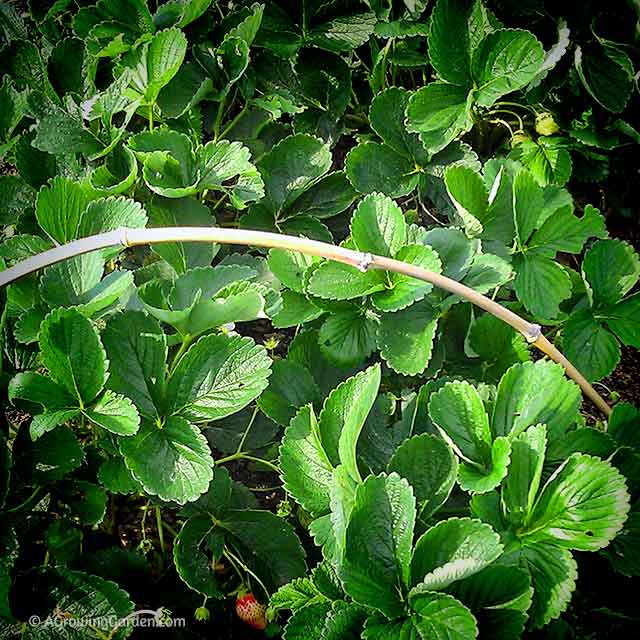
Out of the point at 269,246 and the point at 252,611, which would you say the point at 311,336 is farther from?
the point at 252,611

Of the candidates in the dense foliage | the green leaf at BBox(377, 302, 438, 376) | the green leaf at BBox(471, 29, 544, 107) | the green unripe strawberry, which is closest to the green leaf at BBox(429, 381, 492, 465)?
the dense foliage

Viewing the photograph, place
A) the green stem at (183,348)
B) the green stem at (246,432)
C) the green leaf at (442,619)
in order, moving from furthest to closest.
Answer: the green stem at (246,432) < the green stem at (183,348) < the green leaf at (442,619)

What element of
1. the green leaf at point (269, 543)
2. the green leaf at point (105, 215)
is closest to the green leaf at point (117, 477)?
the green leaf at point (269, 543)

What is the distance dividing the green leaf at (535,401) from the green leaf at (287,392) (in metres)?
0.21

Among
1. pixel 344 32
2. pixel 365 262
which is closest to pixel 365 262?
pixel 365 262

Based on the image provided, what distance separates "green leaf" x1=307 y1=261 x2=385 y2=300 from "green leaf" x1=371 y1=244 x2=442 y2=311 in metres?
0.01

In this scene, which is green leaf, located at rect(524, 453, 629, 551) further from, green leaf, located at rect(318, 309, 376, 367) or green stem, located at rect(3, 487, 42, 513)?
green stem, located at rect(3, 487, 42, 513)

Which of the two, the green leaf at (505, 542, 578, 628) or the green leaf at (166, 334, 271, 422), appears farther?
the green leaf at (166, 334, 271, 422)

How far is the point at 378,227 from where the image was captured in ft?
2.68

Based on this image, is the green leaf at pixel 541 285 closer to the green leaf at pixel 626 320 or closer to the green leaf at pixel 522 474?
the green leaf at pixel 626 320

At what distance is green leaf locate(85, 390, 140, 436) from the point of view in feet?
2.21

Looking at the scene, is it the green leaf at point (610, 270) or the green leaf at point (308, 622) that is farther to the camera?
the green leaf at point (610, 270)

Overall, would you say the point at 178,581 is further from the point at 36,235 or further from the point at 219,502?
the point at 36,235

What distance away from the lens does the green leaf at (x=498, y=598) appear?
58 centimetres
